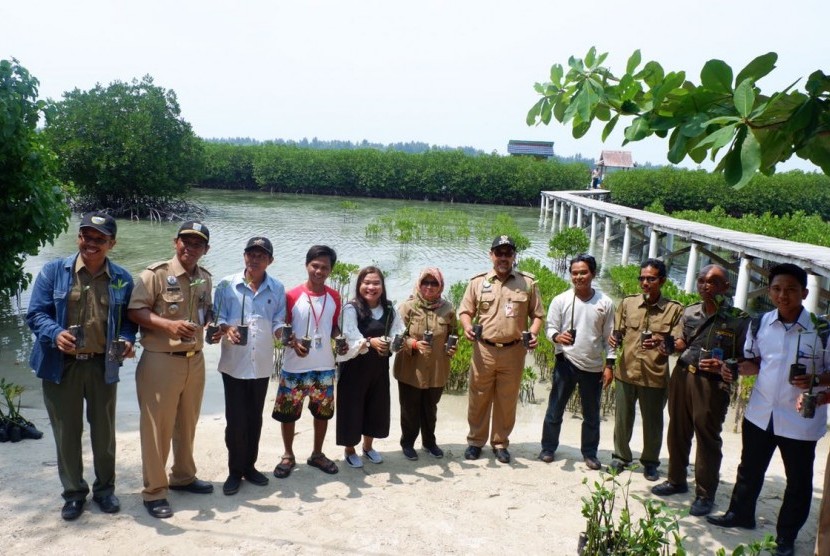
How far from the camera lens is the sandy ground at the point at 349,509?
3.30 meters

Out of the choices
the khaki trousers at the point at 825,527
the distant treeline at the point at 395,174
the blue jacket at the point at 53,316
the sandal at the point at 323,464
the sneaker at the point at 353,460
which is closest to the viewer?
the khaki trousers at the point at 825,527


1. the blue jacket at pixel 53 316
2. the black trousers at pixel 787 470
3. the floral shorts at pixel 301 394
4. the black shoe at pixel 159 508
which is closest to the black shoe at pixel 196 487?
the black shoe at pixel 159 508

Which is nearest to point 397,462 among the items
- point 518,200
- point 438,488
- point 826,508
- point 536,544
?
point 438,488

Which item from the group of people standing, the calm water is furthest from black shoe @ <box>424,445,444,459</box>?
the calm water

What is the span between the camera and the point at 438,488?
411 centimetres

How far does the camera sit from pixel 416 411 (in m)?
4.55

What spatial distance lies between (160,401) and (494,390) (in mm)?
2275

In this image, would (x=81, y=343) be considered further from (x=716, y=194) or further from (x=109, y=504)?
(x=716, y=194)

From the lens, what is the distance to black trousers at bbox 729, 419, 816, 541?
335 centimetres

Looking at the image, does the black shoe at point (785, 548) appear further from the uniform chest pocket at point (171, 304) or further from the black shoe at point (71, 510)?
the black shoe at point (71, 510)

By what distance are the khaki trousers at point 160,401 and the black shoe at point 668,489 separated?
2.96 metres

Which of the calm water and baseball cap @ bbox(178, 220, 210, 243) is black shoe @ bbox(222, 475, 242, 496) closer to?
baseball cap @ bbox(178, 220, 210, 243)

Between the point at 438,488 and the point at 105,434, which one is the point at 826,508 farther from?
the point at 105,434

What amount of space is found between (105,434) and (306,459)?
1.46 meters
